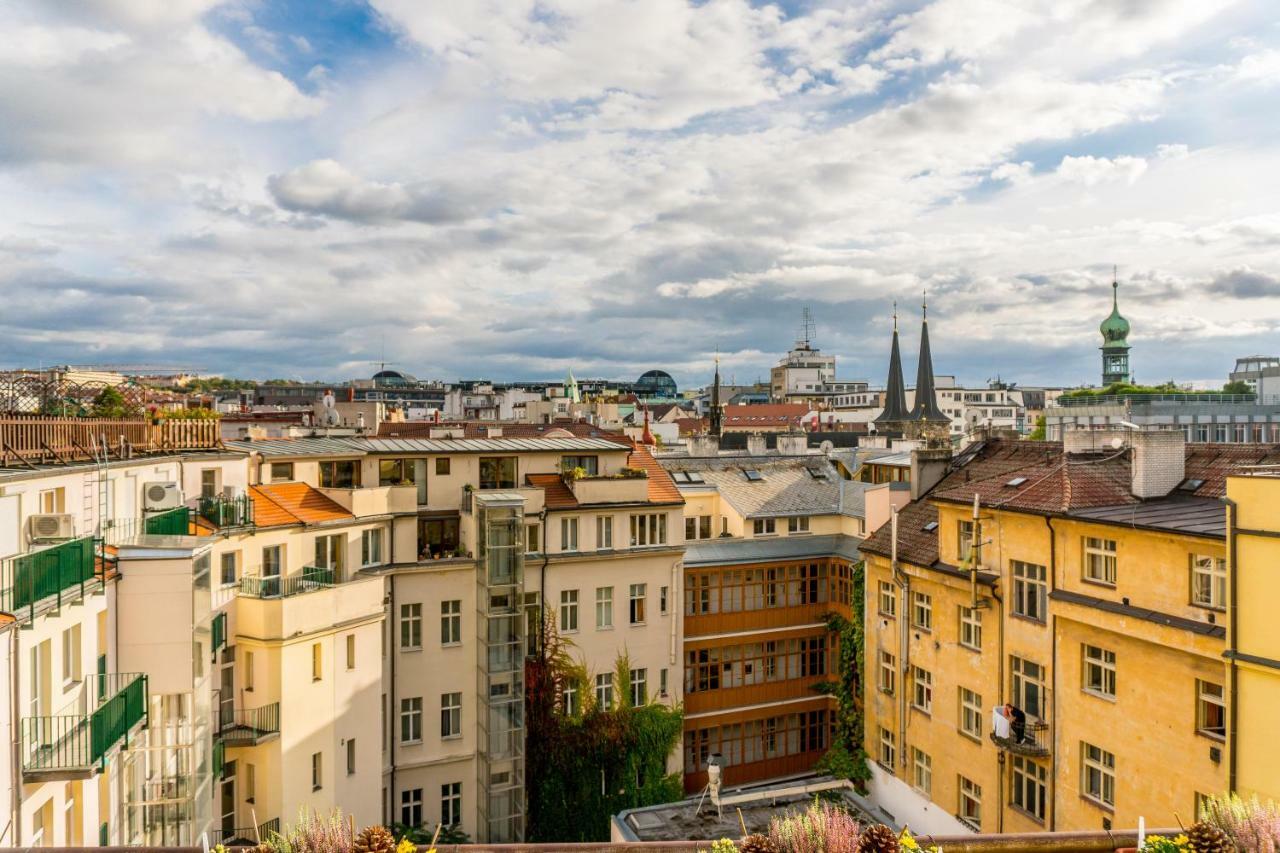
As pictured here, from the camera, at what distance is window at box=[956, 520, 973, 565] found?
28.3 m

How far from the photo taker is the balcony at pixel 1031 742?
2448 cm

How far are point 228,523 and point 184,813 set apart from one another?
8.52 metres

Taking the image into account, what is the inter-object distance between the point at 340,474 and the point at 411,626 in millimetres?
5674

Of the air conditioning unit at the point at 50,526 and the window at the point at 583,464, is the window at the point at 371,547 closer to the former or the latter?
→ the window at the point at 583,464

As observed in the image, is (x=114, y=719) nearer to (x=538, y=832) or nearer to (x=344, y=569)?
(x=344, y=569)

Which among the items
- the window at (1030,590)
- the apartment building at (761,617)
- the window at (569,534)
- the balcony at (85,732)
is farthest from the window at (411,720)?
the window at (1030,590)

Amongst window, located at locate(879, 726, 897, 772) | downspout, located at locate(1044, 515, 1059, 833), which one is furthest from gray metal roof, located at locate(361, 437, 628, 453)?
downspout, located at locate(1044, 515, 1059, 833)

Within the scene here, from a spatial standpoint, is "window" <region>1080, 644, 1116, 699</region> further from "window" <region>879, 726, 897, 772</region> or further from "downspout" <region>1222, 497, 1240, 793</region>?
"window" <region>879, 726, 897, 772</region>

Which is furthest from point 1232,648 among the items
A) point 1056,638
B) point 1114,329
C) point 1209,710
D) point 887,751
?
point 1114,329

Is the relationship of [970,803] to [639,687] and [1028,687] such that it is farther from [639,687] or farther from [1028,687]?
[639,687]

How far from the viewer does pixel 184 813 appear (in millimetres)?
17484

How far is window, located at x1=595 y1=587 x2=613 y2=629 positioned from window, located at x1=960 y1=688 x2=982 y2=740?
1284cm

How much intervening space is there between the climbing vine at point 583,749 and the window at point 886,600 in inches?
364

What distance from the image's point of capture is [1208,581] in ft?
66.3
